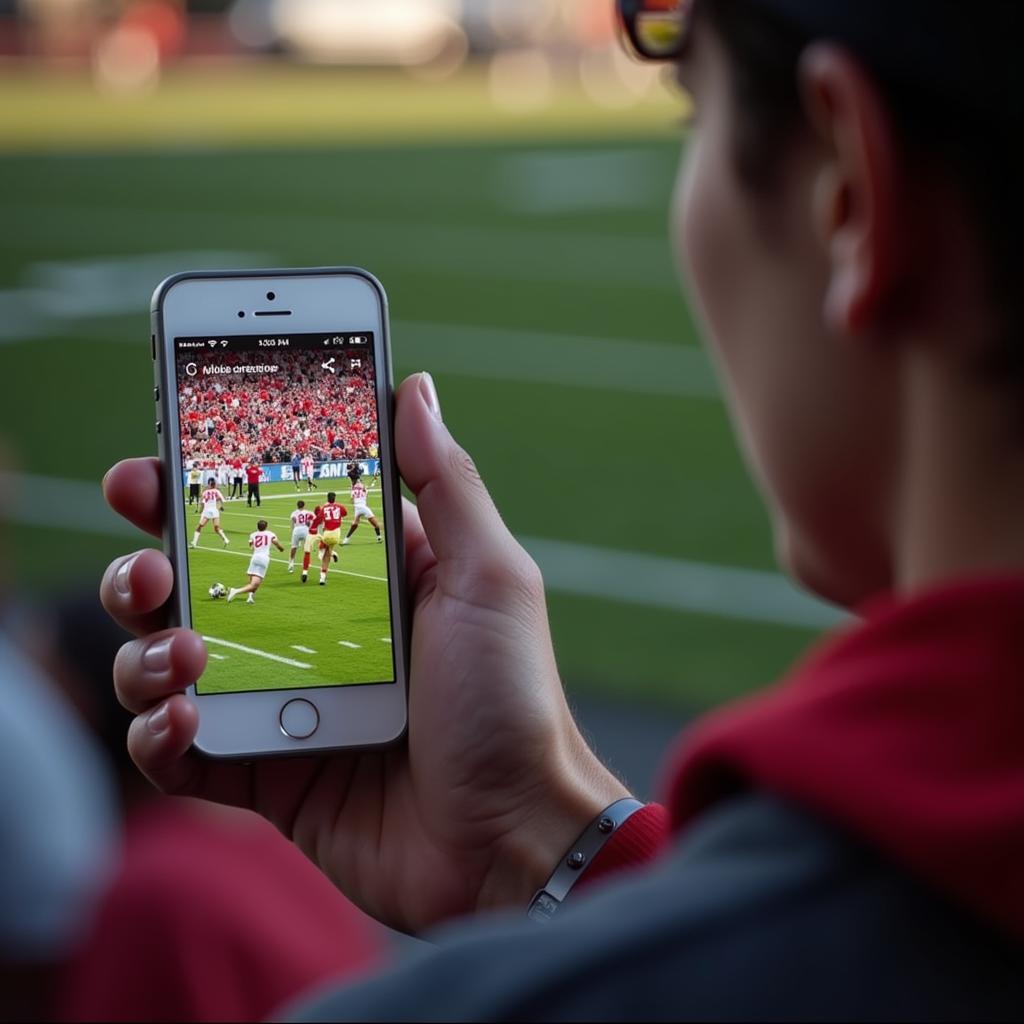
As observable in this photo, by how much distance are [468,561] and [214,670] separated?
0.30 meters

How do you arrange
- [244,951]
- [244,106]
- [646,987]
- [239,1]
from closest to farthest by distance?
1. [646,987]
2. [244,951]
3. [244,106]
4. [239,1]

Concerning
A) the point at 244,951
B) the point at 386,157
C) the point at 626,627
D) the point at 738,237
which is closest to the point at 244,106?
the point at 386,157

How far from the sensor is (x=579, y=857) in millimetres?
1843

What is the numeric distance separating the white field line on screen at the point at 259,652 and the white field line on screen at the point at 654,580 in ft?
17.5

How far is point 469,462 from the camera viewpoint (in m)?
1.98

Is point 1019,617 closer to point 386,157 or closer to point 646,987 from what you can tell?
point 646,987

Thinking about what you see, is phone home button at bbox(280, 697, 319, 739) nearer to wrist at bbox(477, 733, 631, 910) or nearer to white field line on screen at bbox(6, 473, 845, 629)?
wrist at bbox(477, 733, 631, 910)

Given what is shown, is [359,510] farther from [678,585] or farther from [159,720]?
[678,585]

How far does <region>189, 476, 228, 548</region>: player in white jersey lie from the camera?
1.97m

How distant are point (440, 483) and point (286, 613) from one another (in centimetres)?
23

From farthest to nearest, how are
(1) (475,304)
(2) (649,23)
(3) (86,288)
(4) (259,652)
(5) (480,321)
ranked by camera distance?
1. (3) (86,288)
2. (1) (475,304)
3. (5) (480,321)
4. (4) (259,652)
5. (2) (649,23)

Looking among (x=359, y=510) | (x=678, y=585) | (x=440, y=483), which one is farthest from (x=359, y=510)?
(x=678, y=585)

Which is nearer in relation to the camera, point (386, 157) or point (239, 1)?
point (386, 157)

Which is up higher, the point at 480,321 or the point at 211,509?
the point at 211,509
